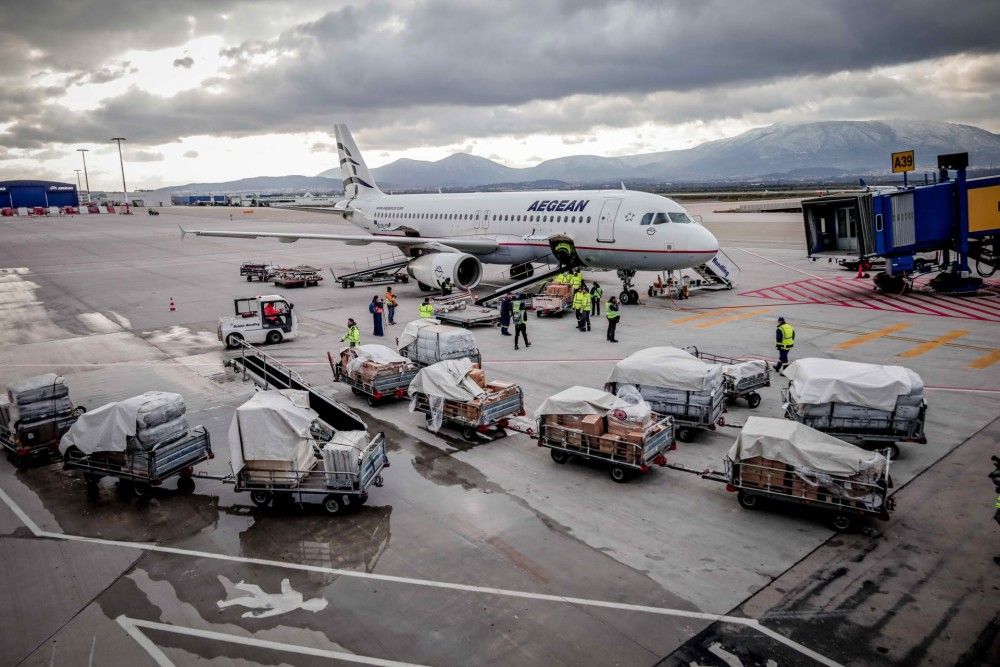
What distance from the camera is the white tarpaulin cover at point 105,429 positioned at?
12836 mm

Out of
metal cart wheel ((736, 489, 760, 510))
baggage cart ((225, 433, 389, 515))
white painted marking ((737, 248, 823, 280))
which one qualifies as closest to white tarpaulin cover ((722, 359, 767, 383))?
metal cart wheel ((736, 489, 760, 510))

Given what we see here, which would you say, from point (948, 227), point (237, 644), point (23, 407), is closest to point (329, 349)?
point (23, 407)

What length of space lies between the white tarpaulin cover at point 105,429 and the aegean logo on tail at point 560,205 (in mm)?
23241

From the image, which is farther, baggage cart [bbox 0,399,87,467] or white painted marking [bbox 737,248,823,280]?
white painted marking [bbox 737,248,823,280]

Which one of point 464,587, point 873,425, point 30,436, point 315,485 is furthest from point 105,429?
point 873,425

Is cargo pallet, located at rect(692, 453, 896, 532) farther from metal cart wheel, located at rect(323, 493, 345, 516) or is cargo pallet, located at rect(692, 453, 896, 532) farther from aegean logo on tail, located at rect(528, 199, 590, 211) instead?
aegean logo on tail, located at rect(528, 199, 590, 211)

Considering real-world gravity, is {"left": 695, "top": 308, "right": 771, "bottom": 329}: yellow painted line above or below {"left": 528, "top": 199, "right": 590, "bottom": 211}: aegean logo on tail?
below

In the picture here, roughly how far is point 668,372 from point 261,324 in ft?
55.0

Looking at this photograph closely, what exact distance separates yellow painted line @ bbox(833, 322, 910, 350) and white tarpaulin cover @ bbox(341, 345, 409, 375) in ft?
50.7

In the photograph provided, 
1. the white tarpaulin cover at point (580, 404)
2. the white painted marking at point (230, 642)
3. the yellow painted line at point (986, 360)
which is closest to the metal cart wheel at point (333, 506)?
the white painted marking at point (230, 642)

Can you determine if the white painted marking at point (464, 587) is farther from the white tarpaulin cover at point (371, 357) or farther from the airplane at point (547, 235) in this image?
the airplane at point (547, 235)

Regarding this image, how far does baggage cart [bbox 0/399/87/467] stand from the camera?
48.1 feet

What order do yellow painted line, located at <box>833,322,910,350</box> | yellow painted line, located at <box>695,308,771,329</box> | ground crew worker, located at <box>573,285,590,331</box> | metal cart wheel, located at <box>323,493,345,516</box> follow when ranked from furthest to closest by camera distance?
1. yellow painted line, located at <box>695,308,771,329</box>
2. ground crew worker, located at <box>573,285,590,331</box>
3. yellow painted line, located at <box>833,322,910,350</box>
4. metal cart wheel, located at <box>323,493,345,516</box>

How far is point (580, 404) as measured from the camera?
1359cm
